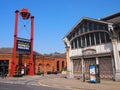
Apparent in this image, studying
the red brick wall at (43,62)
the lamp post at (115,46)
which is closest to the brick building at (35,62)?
the red brick wall at (43,62)

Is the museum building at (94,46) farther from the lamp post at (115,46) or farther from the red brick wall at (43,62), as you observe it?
the red brick wall at (43,62)

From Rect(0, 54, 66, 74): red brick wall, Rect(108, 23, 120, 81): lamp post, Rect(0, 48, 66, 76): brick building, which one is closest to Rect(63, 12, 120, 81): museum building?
Rect(108, 23, 120, 81): lamp post

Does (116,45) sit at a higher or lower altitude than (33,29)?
lower

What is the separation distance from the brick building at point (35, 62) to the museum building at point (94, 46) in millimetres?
20807

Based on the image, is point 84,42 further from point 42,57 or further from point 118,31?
point 42,57

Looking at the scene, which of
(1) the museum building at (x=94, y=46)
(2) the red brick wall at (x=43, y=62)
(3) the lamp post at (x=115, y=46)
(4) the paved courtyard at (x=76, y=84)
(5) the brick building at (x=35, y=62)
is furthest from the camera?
(2) the red brick wall at (x=43, y=62)

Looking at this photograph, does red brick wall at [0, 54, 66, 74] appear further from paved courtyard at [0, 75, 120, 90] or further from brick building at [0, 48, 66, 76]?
paved courtyard at [0, 75, 120, 90]

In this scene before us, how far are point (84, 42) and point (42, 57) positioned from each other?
110ft

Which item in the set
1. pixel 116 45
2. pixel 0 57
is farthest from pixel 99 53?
pixel 0 57

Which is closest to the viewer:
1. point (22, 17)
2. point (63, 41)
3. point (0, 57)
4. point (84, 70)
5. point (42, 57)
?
point (84, 70)

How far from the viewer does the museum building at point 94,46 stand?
25.0 metres

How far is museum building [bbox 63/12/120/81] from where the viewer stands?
25.0 metres

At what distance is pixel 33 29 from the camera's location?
51.0 metres

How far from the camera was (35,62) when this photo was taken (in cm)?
5959
